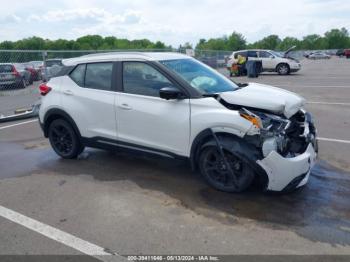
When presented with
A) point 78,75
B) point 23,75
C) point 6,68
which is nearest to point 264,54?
point 23,75

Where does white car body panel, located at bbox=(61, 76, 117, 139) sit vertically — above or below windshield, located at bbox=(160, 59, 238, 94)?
below

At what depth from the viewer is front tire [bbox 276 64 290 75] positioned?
24219mm

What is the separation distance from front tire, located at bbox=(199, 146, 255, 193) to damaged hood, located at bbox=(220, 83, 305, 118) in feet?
2.09

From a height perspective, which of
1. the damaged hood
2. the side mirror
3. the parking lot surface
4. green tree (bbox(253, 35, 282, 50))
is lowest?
the parking lot surface

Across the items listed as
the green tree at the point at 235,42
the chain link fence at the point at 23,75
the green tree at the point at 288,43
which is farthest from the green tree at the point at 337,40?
the chain link fence at the point at 23,75

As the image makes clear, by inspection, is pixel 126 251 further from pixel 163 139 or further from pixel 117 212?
pixel 163 139

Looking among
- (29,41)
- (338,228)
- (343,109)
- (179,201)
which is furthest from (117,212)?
(29,41)

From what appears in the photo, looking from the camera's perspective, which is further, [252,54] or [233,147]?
[252,54]

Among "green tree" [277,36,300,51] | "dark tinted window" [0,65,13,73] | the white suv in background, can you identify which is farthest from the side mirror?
"green tree" [277,36,300,51]

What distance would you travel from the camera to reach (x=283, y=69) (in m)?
24.3

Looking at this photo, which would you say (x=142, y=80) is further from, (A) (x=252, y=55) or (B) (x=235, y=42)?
(B) (x=235, y=42)

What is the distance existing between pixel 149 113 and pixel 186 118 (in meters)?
0.57

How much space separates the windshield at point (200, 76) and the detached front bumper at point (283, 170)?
50.7 inches

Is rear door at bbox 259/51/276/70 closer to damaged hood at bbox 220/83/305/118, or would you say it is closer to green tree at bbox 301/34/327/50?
damaged hood at bbox 220/83/305/118
